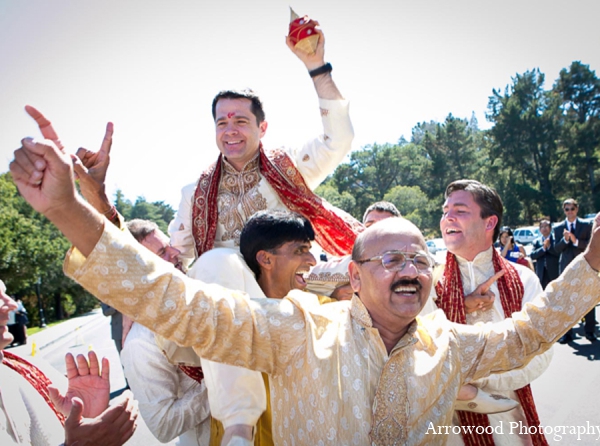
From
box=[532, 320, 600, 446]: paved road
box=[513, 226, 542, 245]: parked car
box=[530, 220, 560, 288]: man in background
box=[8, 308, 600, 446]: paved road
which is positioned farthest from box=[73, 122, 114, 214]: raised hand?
box=[513, 226, 542, 245]: parked car

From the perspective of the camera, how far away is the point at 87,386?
2473mm

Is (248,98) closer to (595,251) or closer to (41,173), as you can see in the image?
(41,173)

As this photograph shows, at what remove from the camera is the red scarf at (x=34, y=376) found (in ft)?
8.70

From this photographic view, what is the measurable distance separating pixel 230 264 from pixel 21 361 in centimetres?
122

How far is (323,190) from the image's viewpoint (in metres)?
59.8

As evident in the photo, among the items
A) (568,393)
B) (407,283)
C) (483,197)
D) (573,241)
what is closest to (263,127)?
(483,197)

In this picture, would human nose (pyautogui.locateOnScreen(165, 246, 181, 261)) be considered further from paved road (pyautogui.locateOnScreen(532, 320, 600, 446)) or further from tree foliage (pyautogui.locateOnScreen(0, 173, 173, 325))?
tree foliage (pyautogui.locateOnScreen(0, 173, 173, 325))

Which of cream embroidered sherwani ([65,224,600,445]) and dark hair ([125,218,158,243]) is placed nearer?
cream embroidered sherwani ([65,224,600,445])

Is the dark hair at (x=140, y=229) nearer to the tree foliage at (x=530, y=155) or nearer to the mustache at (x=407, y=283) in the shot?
the mustache at (x=407, y=283)

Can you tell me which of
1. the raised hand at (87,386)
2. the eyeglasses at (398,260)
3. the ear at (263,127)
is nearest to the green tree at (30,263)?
the ear at (263,127)

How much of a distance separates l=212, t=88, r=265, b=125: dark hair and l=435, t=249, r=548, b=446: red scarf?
4.82 ft

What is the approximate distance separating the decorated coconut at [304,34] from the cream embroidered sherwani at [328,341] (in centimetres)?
153

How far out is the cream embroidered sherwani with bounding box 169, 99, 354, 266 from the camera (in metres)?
3.21

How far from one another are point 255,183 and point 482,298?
150 centimetres
